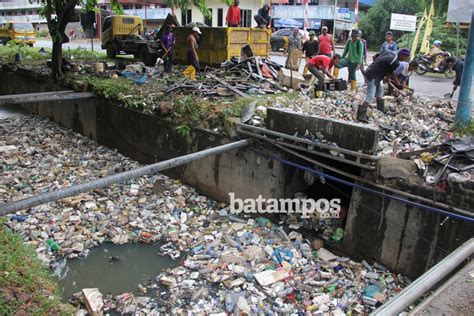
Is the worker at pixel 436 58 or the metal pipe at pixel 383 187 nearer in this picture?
the metal pipe at pixel 383 187

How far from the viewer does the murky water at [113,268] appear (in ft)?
17.0

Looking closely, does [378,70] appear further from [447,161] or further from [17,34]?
[17,34]

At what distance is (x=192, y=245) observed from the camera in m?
5.96

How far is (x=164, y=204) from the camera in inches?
278

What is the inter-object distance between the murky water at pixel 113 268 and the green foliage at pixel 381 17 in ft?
87.9

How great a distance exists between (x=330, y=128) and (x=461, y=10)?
2.64 m

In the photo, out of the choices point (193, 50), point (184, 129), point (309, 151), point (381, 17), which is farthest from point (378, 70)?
point (381, 17)

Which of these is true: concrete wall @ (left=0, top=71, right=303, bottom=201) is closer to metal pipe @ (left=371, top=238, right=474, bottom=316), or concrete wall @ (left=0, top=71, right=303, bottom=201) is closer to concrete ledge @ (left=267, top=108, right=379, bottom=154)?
concrete ledge @ (left=267, top=108, right=379, bottom=154)

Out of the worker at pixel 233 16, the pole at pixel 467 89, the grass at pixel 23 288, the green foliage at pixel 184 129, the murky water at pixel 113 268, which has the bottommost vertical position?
the murky water at pixel 113 268

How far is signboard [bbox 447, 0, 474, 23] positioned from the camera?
5.85m

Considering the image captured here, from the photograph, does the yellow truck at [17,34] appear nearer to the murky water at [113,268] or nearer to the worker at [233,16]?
the worker at [233,16]

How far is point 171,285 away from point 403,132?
14.1 feet

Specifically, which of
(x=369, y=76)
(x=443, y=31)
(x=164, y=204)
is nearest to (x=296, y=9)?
(x=443, y=31)

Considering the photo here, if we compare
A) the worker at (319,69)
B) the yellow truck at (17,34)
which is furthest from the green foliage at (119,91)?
the yellow truck at (17,34)
